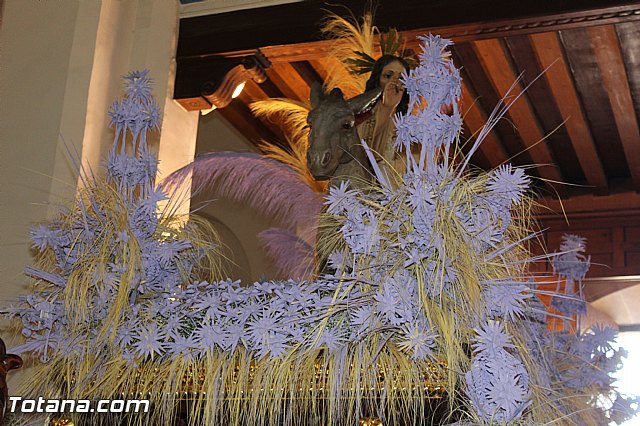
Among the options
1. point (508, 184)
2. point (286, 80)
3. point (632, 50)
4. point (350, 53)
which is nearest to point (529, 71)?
point (632, 50)

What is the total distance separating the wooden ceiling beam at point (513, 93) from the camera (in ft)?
12.1

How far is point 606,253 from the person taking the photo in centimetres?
518

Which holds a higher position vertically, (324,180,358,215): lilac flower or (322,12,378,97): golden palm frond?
(322,12,378,97): golden palm frond

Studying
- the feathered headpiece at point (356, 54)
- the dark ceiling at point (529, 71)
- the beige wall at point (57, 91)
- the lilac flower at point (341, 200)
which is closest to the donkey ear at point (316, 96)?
the feathered headpiece at point (356, 54)

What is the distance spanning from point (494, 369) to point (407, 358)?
17 centimetres

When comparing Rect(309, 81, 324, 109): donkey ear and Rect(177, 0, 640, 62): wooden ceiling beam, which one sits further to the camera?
Rect(177, 0, 640, 62): wooden ceiling beam

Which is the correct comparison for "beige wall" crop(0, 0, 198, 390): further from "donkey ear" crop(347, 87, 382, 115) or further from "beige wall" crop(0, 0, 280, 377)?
"donkey ear" crop(347, 87, 382, 115)

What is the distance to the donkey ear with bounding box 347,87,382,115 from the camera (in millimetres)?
2039

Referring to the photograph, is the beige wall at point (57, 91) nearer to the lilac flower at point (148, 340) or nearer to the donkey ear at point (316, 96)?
the donkey ear at point (316, 96)

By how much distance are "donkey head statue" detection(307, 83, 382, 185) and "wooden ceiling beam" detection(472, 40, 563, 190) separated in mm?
1384

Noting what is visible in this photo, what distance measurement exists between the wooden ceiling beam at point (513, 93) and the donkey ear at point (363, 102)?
134 centimetres

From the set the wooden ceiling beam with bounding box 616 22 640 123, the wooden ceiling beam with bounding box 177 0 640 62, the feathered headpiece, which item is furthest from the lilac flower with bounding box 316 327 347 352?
the wooden ceiling beam with bounding box 616 22 640 123

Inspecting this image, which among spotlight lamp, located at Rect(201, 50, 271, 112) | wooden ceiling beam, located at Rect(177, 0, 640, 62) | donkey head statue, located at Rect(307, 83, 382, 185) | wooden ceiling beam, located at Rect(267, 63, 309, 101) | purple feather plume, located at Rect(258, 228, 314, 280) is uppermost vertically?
wooden ceiling beam, located at Rect(267, 63, 309, 101)

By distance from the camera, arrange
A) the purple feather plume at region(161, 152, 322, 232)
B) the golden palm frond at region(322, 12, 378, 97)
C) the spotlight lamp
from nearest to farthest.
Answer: the purple feather plume at region(161, 152, 322, 232) → the golden palm frond at region(322, 12, 378, 97) → the spotlight lamp
